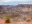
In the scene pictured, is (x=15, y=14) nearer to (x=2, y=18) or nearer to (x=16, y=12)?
(x=16, y=12)

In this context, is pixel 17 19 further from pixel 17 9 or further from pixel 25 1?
pixel 25 1

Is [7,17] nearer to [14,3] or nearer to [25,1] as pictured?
[14,3]

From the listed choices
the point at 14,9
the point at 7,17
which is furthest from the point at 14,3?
the point at 7,17

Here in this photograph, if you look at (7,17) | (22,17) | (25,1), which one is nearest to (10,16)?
(7,17)

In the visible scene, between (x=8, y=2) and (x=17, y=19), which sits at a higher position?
(x=8, y=2)

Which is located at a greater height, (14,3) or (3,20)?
(14,3)

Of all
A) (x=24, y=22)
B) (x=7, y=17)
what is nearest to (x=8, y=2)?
(x=7, y=17)

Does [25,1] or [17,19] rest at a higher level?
[25,1]
